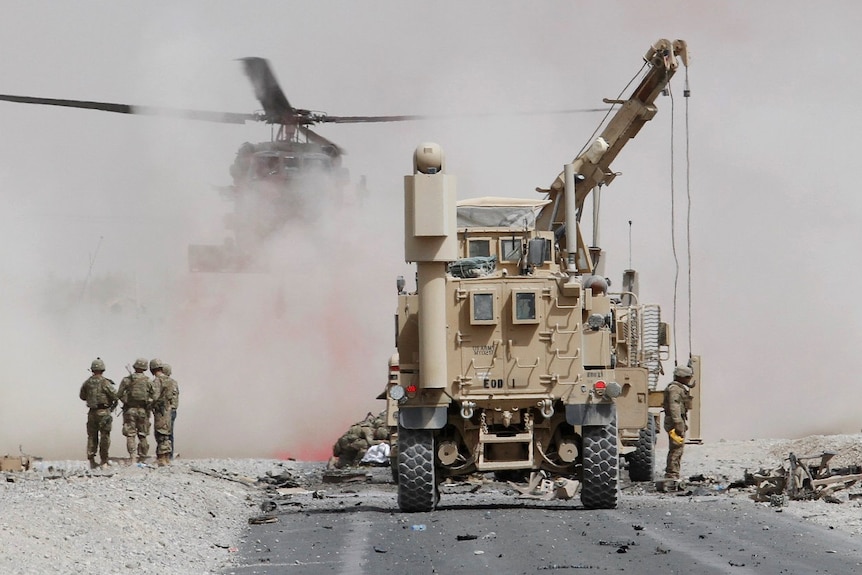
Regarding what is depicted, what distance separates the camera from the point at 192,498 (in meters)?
18.6

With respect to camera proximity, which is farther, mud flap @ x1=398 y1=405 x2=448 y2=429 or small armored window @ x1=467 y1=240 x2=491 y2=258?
small armored window @ x1=467 y1=240 x2=491 y2=258

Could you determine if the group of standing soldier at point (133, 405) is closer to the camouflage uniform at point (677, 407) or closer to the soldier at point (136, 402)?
the soldier at point (136, 402)

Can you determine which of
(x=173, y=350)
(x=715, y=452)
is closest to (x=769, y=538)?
(x=715, y=452)

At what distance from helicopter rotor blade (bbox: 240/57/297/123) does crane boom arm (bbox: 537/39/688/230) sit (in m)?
10.4

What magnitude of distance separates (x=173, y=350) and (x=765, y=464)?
15.1 metres

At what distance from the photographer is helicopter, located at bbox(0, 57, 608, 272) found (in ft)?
120

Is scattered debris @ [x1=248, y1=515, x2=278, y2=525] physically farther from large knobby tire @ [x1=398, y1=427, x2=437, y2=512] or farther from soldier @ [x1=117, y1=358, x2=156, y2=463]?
soldier @ [x1=117, y1=358, x2=156, y2=463]

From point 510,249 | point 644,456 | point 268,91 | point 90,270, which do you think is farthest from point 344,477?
point 90,270

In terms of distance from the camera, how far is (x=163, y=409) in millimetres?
24906

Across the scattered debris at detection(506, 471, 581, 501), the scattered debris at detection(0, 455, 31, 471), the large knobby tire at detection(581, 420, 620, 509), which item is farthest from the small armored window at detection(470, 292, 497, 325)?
the scattered debris at detection(0, 455, 31, 471)

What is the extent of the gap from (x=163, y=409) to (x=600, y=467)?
29.5 feet

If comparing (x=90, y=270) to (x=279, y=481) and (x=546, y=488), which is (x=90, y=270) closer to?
(x=279, y=481)

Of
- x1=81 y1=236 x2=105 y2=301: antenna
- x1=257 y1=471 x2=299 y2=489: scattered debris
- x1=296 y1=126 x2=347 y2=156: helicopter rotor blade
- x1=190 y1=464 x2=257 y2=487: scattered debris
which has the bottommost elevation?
x1=257 y1=471 x2=299 y2=489: scattered debris

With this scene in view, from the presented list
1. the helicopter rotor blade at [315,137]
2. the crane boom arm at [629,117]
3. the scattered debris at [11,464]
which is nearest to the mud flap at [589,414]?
the crane boom arm at [629,117]
